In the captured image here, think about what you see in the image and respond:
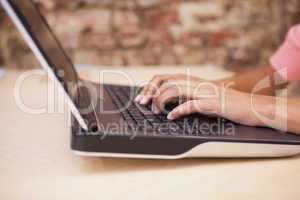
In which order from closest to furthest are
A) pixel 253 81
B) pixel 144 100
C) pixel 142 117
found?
1. pixel 142 117
2. pixel 144 100
3. pixel 253 81

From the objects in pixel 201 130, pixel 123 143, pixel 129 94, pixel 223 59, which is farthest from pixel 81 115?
pixel 223 59

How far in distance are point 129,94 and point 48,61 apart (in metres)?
0.37

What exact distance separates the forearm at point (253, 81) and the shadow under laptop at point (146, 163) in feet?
1.28

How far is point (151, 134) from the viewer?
1.72 ft

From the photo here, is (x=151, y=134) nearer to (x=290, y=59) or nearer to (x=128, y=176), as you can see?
(x=128, y=176)

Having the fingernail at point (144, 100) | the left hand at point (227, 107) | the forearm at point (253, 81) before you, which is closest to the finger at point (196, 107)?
the left hand at point (227, 107)

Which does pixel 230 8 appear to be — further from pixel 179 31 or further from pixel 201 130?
pixel 201 130

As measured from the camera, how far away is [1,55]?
4.78ft

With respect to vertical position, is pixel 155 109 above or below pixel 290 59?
below

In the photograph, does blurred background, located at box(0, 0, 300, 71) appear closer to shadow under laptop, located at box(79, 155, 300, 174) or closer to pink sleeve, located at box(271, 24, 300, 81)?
pink sleeve, located at box(271, 24, 300, 81)

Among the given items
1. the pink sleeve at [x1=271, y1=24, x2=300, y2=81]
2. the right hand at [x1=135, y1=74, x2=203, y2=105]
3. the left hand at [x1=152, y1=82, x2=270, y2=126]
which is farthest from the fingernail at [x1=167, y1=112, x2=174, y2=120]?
the pink sleeve at [x1=271, y1=24, x2=300, y2=81]

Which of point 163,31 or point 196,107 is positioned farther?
point 163,31

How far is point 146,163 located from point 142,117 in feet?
0.31

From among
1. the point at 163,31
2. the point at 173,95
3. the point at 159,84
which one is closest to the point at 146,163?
the point at 173,95
